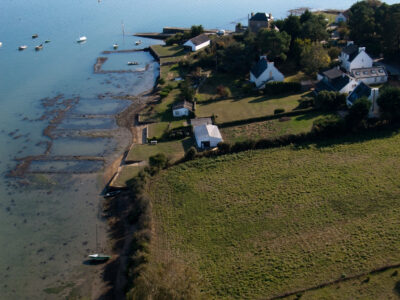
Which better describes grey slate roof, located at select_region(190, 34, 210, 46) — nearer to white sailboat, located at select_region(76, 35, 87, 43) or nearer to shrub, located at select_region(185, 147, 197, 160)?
white sailboat, located at select_region(76, 35, 87, 43)

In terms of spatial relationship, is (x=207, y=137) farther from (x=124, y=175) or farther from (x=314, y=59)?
(x=314, y=59)

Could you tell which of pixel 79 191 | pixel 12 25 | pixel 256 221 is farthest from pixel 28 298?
pixel 12 25

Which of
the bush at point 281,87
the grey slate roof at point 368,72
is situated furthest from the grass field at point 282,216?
the bush at point 281,87

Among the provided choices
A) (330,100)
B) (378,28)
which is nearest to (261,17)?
(378,28)

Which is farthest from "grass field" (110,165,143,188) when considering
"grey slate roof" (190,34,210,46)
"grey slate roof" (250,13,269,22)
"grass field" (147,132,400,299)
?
"grey slate roof" (250,13,269,22)

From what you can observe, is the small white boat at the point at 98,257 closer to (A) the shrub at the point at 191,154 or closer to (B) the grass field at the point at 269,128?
(A) the shrub at the point at 191,154

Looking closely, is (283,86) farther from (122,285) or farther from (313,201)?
(122,285)
